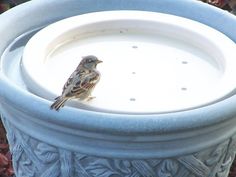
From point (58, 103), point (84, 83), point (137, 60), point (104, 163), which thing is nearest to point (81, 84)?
point (84, 83)

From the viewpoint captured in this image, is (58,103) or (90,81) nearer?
(58,103)

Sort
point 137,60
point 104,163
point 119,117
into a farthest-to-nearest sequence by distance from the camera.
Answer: point 137,60 < point 104,163 < point 119,117

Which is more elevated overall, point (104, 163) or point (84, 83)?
Result: point (84, 83)

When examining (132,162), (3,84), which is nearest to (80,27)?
(3,84)

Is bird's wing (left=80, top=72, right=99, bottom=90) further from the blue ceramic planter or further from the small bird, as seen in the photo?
the blue ceramic planter

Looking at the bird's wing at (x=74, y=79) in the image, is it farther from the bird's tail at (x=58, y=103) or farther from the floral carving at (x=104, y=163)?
the floral carving at (x=104, y=163)

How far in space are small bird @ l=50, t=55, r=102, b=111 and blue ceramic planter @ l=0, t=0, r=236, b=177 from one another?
5cm

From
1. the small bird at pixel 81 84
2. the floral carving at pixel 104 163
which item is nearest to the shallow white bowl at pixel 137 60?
the small bird at pixel 81 84

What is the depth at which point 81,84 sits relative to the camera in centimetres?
187

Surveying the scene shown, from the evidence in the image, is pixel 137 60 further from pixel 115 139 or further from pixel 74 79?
pixel 115 139

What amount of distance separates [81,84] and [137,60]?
0.48 metres

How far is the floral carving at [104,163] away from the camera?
6.10ft

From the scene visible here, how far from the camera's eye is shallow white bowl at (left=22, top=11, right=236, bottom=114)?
1.98 m

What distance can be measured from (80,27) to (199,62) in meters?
0.52
